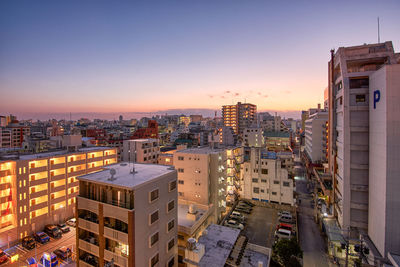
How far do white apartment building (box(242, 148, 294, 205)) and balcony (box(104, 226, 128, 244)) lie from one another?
105 ft

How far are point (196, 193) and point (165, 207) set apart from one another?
1550cm

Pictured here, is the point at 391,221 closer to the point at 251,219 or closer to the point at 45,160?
the point at 251,219

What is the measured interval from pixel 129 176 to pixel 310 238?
30.2m

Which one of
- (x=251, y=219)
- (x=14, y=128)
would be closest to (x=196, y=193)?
(x=251, y=219)

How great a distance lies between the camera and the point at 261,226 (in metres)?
34.4

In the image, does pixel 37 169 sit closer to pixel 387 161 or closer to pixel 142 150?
pixel 142 150

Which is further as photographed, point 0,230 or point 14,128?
point 14,128

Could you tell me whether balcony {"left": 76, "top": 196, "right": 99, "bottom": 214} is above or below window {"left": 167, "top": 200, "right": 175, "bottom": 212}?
above

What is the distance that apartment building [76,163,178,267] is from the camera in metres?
15.9

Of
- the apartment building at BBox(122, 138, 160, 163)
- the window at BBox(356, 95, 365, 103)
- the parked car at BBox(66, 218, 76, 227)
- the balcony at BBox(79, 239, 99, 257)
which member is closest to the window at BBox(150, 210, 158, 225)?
the balcony at BBox(79, 239, 99, 257)

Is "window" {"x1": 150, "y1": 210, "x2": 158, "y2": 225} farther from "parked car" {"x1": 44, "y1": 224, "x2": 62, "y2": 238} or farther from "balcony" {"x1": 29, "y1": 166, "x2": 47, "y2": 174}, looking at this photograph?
"balcony" {"x1": 29, "y1": 166, "x2": 47, "y2": 174}

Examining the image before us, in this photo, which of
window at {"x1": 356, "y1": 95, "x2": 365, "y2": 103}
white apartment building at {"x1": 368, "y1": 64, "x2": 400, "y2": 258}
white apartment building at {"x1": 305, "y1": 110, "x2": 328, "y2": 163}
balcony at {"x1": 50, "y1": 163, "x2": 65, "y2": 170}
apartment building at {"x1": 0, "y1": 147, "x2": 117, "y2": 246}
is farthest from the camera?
white apartment building at {"x1": 305, "y1": 110, "x2": 328, "y2": 163}

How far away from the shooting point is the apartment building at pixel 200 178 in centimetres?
3378

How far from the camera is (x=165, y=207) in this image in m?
19.3
